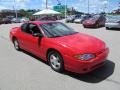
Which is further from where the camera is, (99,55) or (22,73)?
(22,73)

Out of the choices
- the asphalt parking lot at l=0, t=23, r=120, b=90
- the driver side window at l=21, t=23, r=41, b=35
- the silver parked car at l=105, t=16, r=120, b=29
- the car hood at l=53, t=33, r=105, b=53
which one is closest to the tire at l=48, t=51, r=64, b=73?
the asphalt parking lot at l=0, t=23, r=120, b=90

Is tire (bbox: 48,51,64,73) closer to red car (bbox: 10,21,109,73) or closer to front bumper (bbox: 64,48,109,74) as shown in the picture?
red car (bbox: 10,21,109,73)

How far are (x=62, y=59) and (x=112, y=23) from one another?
13.0 meters

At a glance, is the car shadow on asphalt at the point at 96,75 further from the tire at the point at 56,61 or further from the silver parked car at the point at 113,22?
the silver parked car at the point at 113,22

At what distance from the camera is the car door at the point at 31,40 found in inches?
263

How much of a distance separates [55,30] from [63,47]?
1340 mm

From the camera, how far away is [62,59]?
559 centimetres

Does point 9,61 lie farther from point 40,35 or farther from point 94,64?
point 94,64

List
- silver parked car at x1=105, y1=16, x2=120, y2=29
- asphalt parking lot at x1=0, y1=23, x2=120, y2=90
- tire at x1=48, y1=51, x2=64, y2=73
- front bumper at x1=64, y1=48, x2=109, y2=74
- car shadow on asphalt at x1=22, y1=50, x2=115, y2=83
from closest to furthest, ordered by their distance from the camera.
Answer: asphalt parking lot at x1=0, y1=23, x2=120, y2=90, front bumper at x1=64, y1=48, x2=109, y2=74, car shadow on asphalt at x1=22, y1=50, x2=115, y2=83, tire at x1=48, y1=51, x2=64, y2=73, silver parked car at x1=105, y1=16, x2=120, y2=29

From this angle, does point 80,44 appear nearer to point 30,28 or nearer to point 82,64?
point 82,64

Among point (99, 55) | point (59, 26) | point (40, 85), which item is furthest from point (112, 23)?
point (40, 85)

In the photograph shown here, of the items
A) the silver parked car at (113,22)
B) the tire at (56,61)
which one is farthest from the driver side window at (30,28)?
the silver parked car at (113,22)

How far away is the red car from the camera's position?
5.23 m

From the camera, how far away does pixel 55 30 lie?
6.72 m
